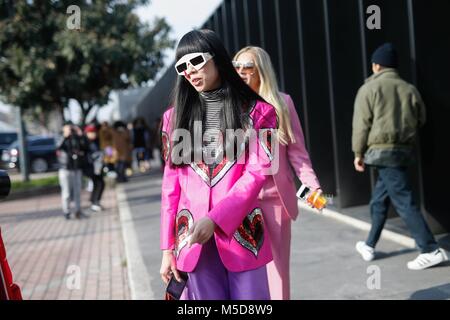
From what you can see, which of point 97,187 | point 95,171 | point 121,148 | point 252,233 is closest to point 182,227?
point 252,233

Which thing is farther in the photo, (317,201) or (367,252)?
(367,252)

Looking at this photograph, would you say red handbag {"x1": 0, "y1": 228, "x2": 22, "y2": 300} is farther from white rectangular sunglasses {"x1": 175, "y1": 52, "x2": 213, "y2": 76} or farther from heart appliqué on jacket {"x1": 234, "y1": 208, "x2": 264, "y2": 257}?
white rectangular sunglasses {"x1": 175, "y1": 52, "x2": 213, "y2": 76}

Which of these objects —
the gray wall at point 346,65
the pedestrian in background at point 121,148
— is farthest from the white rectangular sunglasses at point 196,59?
the pedestrian in background at point 121,148

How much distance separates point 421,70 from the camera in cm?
557

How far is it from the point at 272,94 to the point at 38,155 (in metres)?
25.8

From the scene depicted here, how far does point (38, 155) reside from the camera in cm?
2773

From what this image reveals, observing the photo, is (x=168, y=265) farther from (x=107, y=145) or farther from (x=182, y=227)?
(x=107, y=145)

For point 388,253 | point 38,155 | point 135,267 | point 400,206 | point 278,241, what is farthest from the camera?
point 38,155

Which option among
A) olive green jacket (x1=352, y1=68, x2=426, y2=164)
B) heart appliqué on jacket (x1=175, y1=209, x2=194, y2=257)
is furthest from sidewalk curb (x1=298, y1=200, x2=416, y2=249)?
heart appliqué on jacket (x1=175, y1=209, x2=194, y2=257)

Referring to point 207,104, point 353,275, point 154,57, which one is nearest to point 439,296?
point 353,275

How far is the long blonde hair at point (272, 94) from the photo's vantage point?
3469mm

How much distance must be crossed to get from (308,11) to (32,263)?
16.2 feet

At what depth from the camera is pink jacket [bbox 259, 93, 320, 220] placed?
329 cm

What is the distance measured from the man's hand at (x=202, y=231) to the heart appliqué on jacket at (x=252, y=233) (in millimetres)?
169
